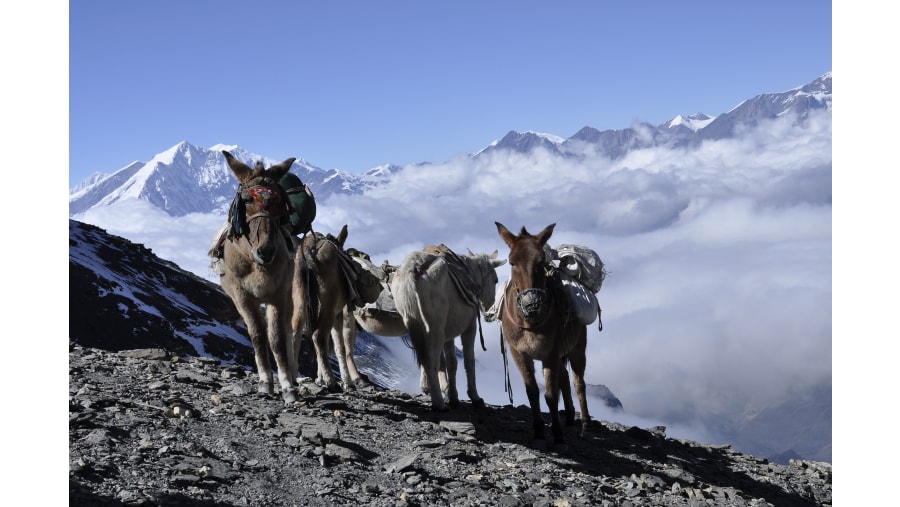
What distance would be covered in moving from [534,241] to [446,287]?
9.59 ft

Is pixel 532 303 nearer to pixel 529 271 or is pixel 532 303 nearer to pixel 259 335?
pixel 529 271

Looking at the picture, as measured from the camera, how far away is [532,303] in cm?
1314

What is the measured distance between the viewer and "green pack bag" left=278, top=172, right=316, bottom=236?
15500mm

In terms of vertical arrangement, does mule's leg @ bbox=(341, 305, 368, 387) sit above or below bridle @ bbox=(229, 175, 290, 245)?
below

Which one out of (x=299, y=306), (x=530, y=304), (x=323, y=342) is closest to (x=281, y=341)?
(x=299, y=306)

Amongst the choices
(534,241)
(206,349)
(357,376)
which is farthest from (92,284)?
(534,241)

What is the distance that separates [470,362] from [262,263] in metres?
5.26

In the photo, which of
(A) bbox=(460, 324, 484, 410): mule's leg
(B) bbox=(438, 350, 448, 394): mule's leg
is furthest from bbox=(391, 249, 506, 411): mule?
(B) bbox=(438, 350, 448, 394): mule's leg

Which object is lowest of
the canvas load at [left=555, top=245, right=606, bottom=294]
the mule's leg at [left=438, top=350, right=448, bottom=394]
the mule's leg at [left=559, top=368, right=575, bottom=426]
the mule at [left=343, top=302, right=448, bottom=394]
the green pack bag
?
the mule's leg at [left=559, top=368, right=575, bottom=426]

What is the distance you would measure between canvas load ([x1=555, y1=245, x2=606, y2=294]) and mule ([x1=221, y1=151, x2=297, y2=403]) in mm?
5065

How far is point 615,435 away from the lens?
16688 mm

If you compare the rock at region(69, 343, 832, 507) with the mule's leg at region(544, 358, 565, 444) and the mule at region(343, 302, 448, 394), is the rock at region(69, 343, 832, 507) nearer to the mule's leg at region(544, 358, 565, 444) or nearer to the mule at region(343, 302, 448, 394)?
the mule's leg at region(544, 358, 565, 444)

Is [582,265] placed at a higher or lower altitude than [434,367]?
higher

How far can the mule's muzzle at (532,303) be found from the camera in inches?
518
